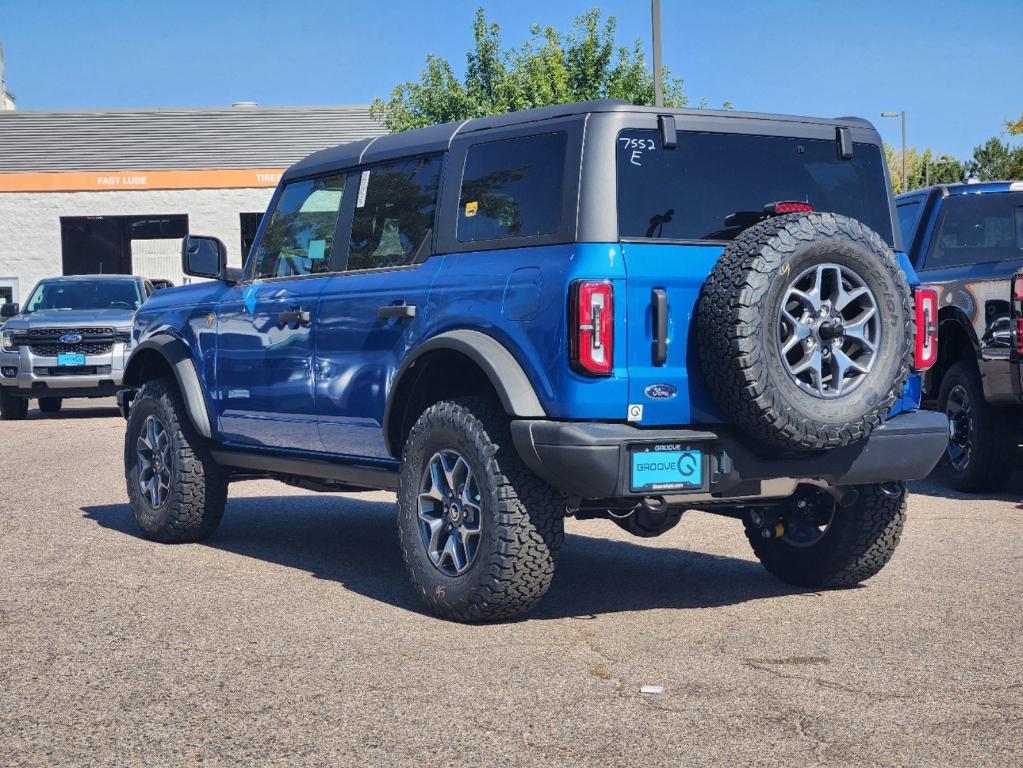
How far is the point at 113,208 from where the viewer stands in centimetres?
4322

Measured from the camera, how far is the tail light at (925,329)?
627 centimetres

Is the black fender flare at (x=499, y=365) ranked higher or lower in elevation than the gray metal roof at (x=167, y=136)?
lower

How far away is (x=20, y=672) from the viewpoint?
5219mm

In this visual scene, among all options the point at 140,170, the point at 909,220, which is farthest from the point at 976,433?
the point at 140,170

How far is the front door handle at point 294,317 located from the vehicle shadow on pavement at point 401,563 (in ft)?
4.04

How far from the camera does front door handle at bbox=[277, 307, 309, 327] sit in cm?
719

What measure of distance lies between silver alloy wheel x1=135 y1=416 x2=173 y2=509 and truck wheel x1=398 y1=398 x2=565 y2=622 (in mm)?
2452

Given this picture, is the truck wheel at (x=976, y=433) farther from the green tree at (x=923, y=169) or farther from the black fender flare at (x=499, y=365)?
the green tree at (x=923, y=169)

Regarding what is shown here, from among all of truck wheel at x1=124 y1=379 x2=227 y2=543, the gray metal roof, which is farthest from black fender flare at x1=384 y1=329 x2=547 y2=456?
the gray metal roof

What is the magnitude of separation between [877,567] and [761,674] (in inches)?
71.2

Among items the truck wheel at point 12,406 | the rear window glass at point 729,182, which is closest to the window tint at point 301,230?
the rear window glass at point 729,182

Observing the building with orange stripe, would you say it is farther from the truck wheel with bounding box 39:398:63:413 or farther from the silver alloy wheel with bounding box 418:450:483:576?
the silver alloy wheel with bounding box 418:450:483:576

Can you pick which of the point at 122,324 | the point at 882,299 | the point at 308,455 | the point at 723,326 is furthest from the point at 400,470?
the point at 122,324

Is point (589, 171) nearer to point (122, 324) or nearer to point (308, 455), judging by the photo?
point (308, 455)
